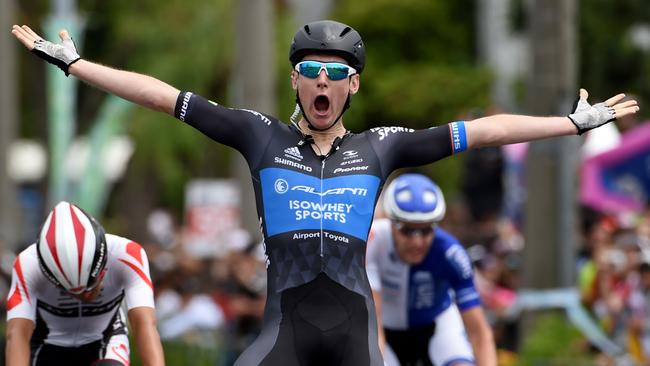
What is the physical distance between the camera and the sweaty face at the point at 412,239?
10.8 m

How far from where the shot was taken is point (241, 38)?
74.1ft

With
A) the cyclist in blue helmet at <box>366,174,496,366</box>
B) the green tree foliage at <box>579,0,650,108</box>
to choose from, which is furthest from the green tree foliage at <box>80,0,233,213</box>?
the cyclist in blue helmet at <box>366,174,496,366</box>

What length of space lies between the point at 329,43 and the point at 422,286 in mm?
3565

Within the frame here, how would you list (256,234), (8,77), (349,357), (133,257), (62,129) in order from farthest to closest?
(62,129), (8,77), (256,234), (133,257), (349,357)

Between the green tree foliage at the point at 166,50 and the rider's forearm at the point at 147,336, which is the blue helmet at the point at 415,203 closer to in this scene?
the rider's forearm at the point at 147,336

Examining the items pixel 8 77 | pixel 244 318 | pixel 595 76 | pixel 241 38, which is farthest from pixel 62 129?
pixel 595 76

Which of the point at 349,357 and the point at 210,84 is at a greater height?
the point at 210,84

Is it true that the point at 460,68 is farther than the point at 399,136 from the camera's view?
Yes

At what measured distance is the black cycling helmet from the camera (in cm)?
820

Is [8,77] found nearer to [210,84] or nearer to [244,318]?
[244,318]

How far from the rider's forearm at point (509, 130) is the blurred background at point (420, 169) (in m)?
6.47

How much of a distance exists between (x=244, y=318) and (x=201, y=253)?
22.4ft

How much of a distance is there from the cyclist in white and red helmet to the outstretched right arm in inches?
34.1

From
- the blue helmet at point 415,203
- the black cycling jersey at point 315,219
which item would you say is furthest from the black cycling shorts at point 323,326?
the blue helmet at point 415,203
